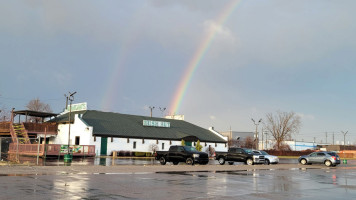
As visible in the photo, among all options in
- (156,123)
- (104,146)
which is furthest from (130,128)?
(104,146)

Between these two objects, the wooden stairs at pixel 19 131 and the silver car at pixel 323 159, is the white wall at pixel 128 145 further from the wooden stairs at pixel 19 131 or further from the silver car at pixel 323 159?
the silver car at pixel 323 159

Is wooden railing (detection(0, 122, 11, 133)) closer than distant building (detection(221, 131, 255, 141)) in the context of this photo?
Yes

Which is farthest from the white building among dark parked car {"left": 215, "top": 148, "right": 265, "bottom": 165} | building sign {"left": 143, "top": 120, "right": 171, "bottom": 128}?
dark parked car {"left": 215, "top": 148, "right": 265, "bottom": 165}

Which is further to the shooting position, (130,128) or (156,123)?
(156,123)

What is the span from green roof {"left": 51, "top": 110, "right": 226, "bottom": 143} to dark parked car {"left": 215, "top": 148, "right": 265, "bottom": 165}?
2299cm

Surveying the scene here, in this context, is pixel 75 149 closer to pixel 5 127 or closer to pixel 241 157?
pixel 5 127

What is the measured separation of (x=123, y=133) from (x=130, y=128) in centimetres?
360

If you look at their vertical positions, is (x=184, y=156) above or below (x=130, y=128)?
below

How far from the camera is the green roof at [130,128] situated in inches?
2153

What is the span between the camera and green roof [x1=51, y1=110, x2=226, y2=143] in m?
54.7

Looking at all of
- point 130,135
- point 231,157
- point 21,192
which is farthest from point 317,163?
point 21,192

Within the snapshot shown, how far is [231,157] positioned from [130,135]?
24233 millimetres

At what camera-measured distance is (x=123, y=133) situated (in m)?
55.5

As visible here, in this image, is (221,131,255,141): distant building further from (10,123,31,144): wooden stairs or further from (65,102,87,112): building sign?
(10,123,31,144): wooden stairs
